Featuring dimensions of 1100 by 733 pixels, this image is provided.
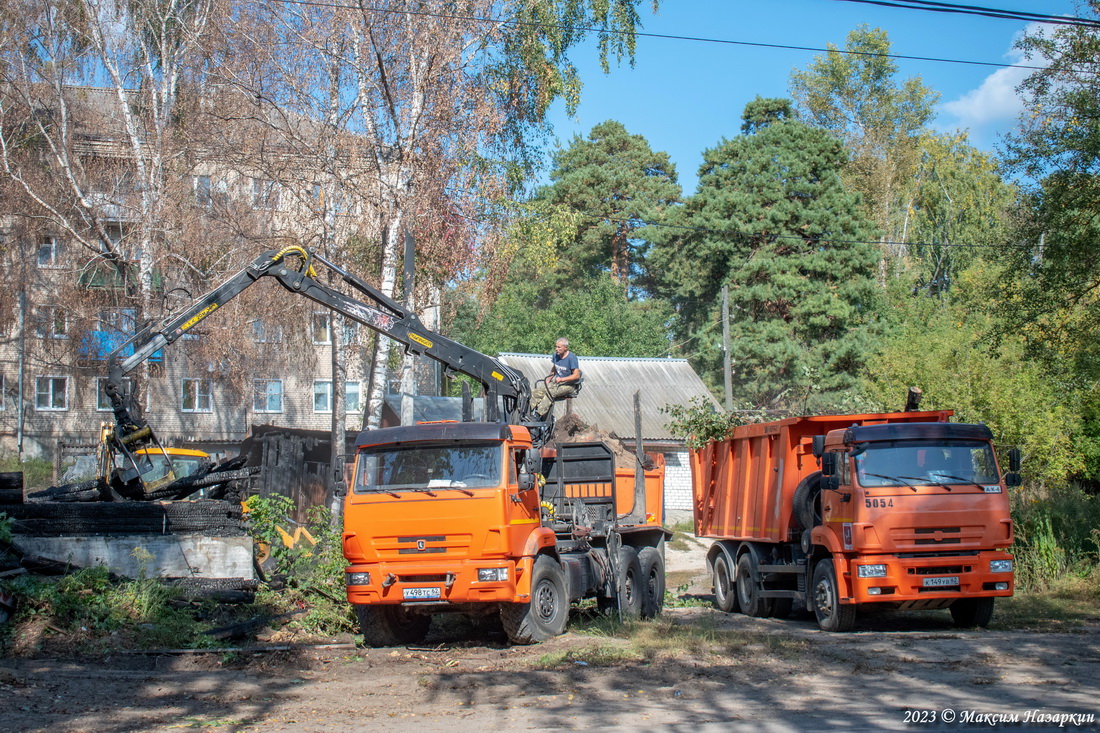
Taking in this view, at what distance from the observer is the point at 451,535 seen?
437 inches

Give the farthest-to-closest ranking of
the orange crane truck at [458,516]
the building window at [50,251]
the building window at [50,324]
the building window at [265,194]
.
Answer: the building window at [50,324] < the building window at [50,251] < the building window at [265,194] < the orange crane truck at [458,516]

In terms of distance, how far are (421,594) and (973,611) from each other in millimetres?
7099

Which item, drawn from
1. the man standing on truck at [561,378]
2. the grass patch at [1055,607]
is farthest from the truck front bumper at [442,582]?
the grass patch at [1055,607]

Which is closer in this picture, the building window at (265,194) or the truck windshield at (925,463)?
the truck windshield at (925,463)

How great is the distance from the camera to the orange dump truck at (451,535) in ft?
36.2

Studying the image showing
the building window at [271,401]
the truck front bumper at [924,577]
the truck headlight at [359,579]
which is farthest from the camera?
the building window at [271,401]

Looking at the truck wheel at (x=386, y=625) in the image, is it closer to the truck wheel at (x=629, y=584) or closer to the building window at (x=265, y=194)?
the truck wheel at (x=629, y=584)

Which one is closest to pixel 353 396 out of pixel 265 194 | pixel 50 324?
pixel 50 324

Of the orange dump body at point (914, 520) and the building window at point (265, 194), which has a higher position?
the building window at point (265, 194)

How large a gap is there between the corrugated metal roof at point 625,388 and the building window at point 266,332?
32.8ft

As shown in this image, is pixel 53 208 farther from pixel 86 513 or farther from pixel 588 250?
pixel 588 250

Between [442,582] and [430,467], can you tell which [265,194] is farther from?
[442,582]

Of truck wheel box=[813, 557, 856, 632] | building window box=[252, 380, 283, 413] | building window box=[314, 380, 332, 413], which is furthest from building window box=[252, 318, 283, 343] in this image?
truck wheel box=[813, 557, 856, 632]

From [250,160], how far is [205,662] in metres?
13.1
